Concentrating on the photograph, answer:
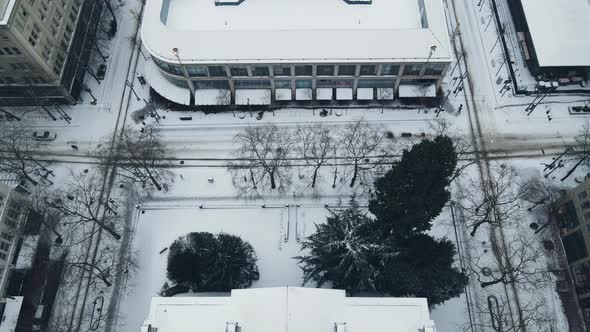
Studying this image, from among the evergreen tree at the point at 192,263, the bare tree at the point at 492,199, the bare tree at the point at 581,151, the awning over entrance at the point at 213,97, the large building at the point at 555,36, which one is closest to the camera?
the evergreen tree at the point at 192,263

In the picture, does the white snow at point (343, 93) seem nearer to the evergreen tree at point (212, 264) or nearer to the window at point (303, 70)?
the window at point (303, 70)

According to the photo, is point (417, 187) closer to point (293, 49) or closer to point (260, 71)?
point (293, 49)

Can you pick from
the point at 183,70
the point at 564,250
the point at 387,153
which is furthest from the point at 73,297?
the point at 564,250

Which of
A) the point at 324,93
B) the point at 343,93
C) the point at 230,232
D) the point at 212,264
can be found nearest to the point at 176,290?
the point at 212,264

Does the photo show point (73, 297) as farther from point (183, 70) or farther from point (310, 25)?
point (310, 25)

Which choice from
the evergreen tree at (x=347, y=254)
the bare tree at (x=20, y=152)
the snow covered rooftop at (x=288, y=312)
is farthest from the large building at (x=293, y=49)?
the snow covered rooftop at (x=288, y=312)

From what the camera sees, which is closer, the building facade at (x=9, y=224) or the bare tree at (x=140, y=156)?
the building facade at (x=9, y=224)
